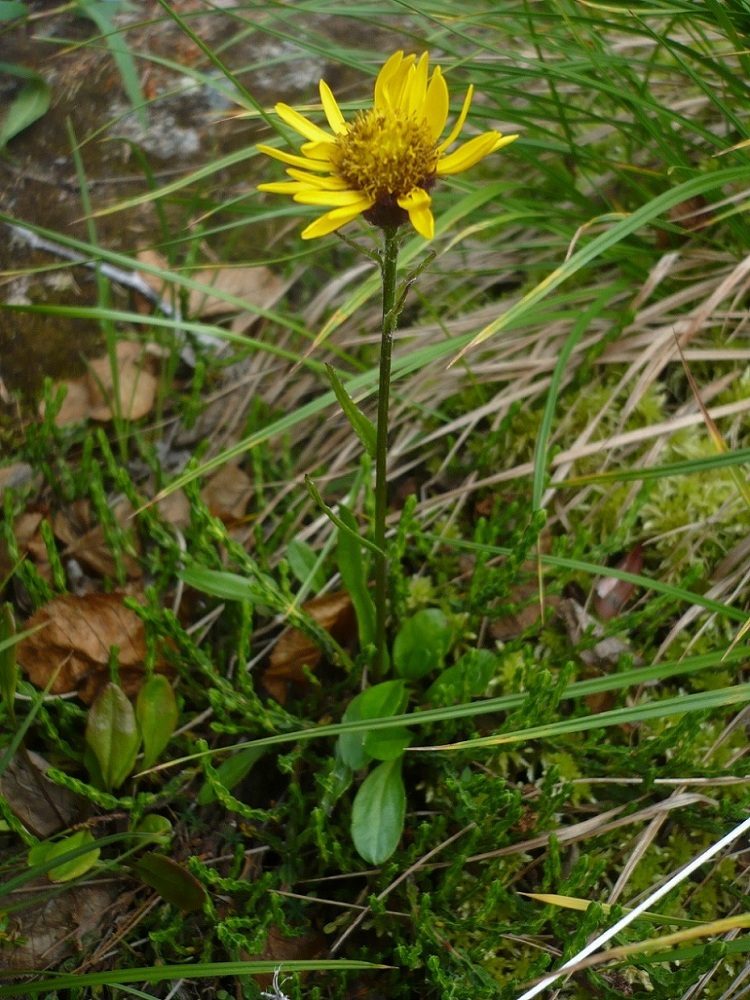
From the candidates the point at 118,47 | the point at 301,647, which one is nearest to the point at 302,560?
the point at 301,647

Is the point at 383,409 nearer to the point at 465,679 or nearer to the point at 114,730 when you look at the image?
the point at 465,679

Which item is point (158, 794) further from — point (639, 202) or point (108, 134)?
point (108, 134)

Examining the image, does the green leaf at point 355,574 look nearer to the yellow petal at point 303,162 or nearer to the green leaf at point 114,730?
the green leaf at point 114,730

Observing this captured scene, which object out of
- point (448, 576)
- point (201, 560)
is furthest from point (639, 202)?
point (201, 560)

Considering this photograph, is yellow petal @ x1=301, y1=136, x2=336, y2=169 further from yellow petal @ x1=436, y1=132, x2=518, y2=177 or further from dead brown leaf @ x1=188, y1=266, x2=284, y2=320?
dead brown leaf @ x1=188, y1=266, x2=284, y2=320

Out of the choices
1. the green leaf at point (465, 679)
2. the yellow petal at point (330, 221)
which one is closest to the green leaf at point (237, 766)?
the green leaf at point (465, 679)

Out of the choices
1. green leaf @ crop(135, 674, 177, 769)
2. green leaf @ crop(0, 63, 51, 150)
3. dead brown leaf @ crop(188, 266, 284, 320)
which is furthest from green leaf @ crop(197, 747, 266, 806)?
green leaf @ crop(0, 63, 51, 150)
